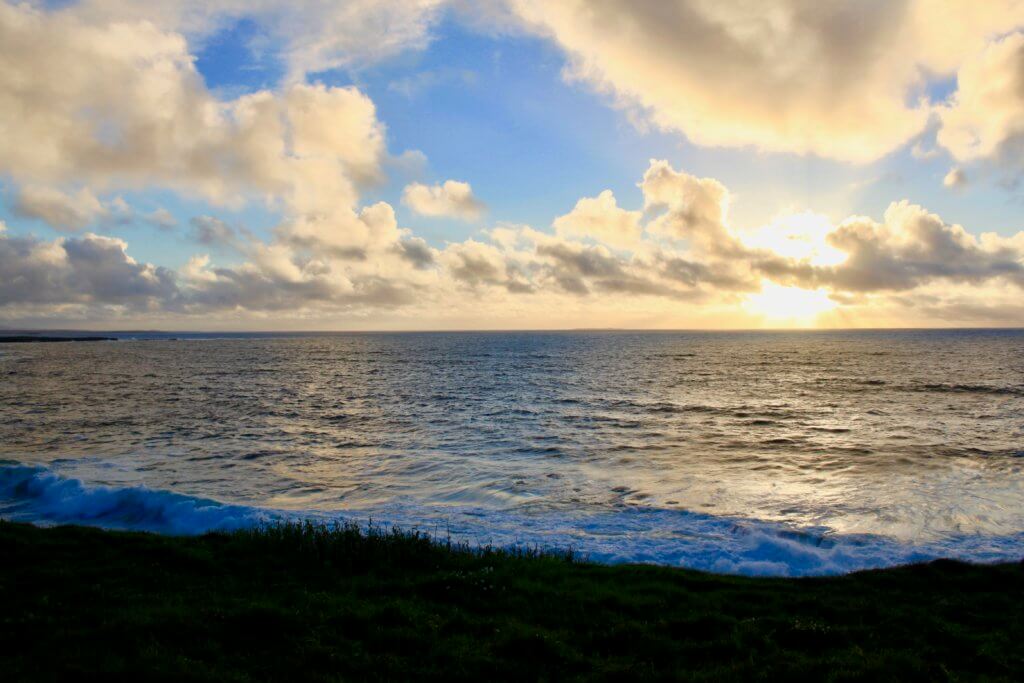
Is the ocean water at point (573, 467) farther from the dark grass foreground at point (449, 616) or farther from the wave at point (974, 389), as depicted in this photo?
the dark grass foreground at point (449, 616)

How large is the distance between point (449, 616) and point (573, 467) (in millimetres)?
19994

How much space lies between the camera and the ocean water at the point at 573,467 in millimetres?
20438

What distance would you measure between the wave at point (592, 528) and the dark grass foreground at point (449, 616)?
2780 millimetres

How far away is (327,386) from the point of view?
250 feet

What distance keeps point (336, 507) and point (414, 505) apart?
316 cm

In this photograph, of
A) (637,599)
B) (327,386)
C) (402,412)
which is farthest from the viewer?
A: (327,386)

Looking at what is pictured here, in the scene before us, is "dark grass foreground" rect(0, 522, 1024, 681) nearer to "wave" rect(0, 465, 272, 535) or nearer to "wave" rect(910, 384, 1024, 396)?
"wave" rect(0, 465, 272, 535)

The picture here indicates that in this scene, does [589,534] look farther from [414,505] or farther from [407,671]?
[407,671]

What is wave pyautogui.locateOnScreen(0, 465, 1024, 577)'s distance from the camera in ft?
58.3

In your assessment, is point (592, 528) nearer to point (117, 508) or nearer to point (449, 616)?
point (449, 616)

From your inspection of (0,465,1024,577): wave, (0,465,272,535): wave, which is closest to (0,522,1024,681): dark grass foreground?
(0,465,1024,577): wave

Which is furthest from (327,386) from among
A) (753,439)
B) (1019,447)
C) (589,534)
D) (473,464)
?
(1019,447)

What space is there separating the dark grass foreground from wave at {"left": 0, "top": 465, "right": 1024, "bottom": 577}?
2.78m

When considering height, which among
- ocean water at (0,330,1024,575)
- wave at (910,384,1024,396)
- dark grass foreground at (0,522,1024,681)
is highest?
dark grass foreground at (0,522,1024,681)
